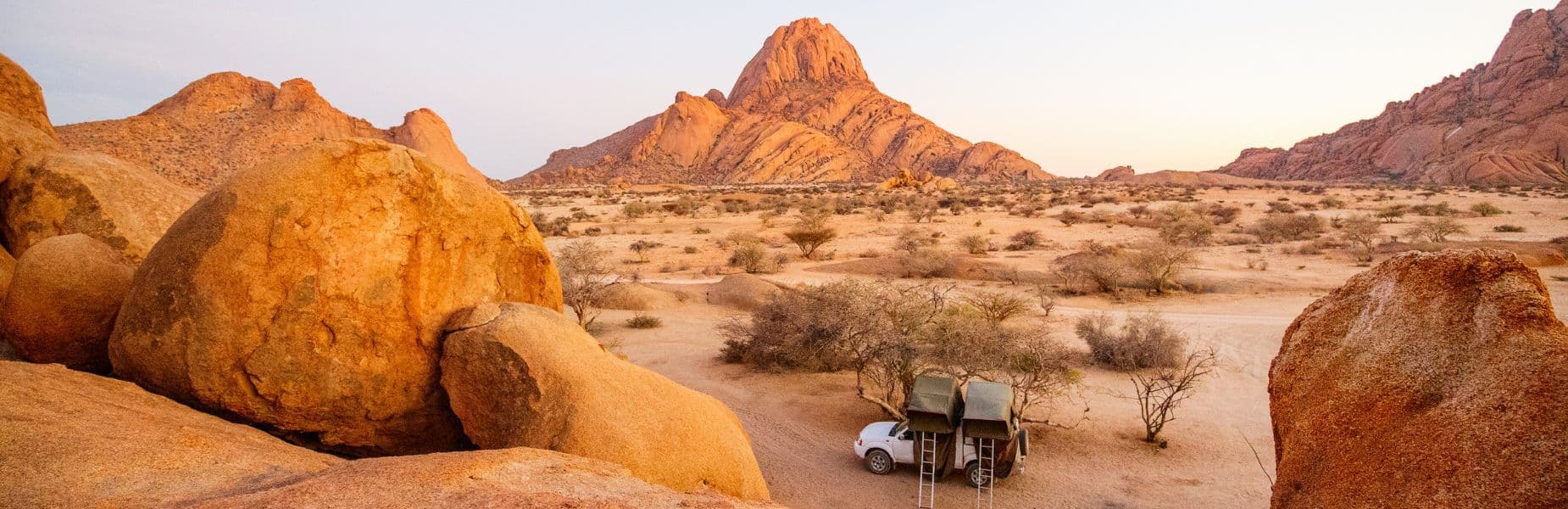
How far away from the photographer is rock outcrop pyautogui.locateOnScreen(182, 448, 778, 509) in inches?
136

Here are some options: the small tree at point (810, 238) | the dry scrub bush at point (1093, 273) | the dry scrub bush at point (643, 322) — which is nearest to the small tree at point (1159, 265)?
the dry scrub bush at point (1093, 273)

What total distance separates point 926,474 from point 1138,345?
783 centimetres

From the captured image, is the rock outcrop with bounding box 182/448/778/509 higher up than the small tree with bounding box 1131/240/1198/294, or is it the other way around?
the rock outcrop with bounding box 182/448/778/509

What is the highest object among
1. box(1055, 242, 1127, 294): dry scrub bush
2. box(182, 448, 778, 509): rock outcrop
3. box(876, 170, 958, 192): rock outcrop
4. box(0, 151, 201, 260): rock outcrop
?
box(876, 170, 958, 192): rock outcrop

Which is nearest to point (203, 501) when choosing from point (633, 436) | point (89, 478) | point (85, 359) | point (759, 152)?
point (89, 478)

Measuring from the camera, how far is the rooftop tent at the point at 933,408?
30.3ft

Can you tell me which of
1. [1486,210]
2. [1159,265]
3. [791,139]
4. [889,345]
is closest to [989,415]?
[889,345]

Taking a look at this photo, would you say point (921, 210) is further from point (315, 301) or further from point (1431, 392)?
point (1431, 392)

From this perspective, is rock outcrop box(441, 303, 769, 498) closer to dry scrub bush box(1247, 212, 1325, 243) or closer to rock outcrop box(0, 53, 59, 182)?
rock outcrop box(0, 53, 59, 182)

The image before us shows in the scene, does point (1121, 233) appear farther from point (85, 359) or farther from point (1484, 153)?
point (1484, 153)

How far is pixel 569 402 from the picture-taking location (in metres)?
6.11

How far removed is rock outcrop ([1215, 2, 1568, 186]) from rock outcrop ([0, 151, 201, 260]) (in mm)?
102586

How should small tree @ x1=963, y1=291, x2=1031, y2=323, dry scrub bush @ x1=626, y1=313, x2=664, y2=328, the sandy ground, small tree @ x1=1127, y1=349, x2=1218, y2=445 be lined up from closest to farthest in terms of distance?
the sandy ground, small tree @ x1=1127, y1=349, x2=1218, y2=445, small tree @ x1=963, y1=291, x2=1031, y2=323, dry scrub bush @ x1=626, y1=313, x2=664, y2=328

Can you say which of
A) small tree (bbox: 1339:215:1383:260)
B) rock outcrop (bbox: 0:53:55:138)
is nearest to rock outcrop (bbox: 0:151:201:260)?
rock outcrop (bbox: 0:53:55:138)
